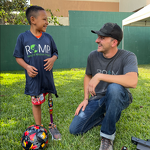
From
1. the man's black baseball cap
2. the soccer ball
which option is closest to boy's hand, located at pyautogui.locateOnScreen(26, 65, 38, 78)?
the soccer ball

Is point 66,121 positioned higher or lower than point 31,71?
lower

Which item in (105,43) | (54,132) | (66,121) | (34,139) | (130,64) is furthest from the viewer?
(66,121)

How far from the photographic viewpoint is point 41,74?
85.3 inches

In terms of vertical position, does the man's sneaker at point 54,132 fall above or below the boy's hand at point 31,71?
below

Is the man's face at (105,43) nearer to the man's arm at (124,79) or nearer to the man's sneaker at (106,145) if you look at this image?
the man's arm at (124,79)

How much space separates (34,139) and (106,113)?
2.79ft

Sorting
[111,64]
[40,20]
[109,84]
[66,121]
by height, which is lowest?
[66,121]

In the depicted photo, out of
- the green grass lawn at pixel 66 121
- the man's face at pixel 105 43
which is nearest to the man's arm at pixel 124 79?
the man's face at pixel 105 43

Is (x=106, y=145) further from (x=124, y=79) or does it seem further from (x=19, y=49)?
(x=19, y=49)

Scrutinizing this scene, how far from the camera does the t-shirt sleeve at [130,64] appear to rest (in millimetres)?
1858

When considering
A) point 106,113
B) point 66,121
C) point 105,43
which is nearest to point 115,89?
point 106,113

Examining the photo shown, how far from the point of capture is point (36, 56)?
211cm

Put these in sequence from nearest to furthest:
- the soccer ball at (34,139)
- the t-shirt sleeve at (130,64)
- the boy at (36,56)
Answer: the soccer ball at (34,139) → the t-shirt sleeve at (130,64) → the boy at (36,56)

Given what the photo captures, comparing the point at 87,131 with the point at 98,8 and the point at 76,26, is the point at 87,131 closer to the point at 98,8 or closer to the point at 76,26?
the point at 76,26
